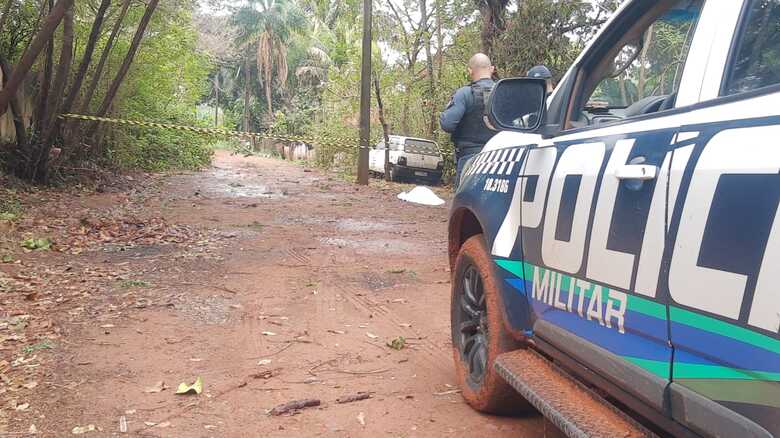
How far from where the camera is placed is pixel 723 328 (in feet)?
5.26

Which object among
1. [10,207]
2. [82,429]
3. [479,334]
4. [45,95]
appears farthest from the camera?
[45,95]

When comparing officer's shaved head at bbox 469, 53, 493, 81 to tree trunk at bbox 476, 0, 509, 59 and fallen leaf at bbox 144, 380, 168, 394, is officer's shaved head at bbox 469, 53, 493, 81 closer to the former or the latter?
fallen leaf at bbox 144, 380, 168, 394

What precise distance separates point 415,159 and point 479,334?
15248 millimetres

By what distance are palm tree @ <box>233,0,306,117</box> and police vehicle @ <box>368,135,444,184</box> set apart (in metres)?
26.2

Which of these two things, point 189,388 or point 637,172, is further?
point 189,388

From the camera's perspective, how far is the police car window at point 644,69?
7.23 ft

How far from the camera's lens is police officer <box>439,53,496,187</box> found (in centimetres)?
588

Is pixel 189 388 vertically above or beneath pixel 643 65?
beneath

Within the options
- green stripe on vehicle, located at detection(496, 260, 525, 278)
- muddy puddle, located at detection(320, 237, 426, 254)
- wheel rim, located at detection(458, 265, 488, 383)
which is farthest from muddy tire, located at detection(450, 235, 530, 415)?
muddy puddle, located at detection(320, 237, 426, 254)

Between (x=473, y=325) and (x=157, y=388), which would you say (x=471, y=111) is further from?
(x=157, y=388)

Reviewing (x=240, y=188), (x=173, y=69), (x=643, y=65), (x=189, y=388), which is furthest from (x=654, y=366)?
(x=173, y=69)

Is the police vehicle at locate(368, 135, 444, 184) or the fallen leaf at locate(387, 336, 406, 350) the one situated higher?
the police vehicle at locate(368, 135, 444, 184)

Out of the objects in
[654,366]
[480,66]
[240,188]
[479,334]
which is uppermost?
[480,66]

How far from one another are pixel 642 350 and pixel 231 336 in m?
3.25
